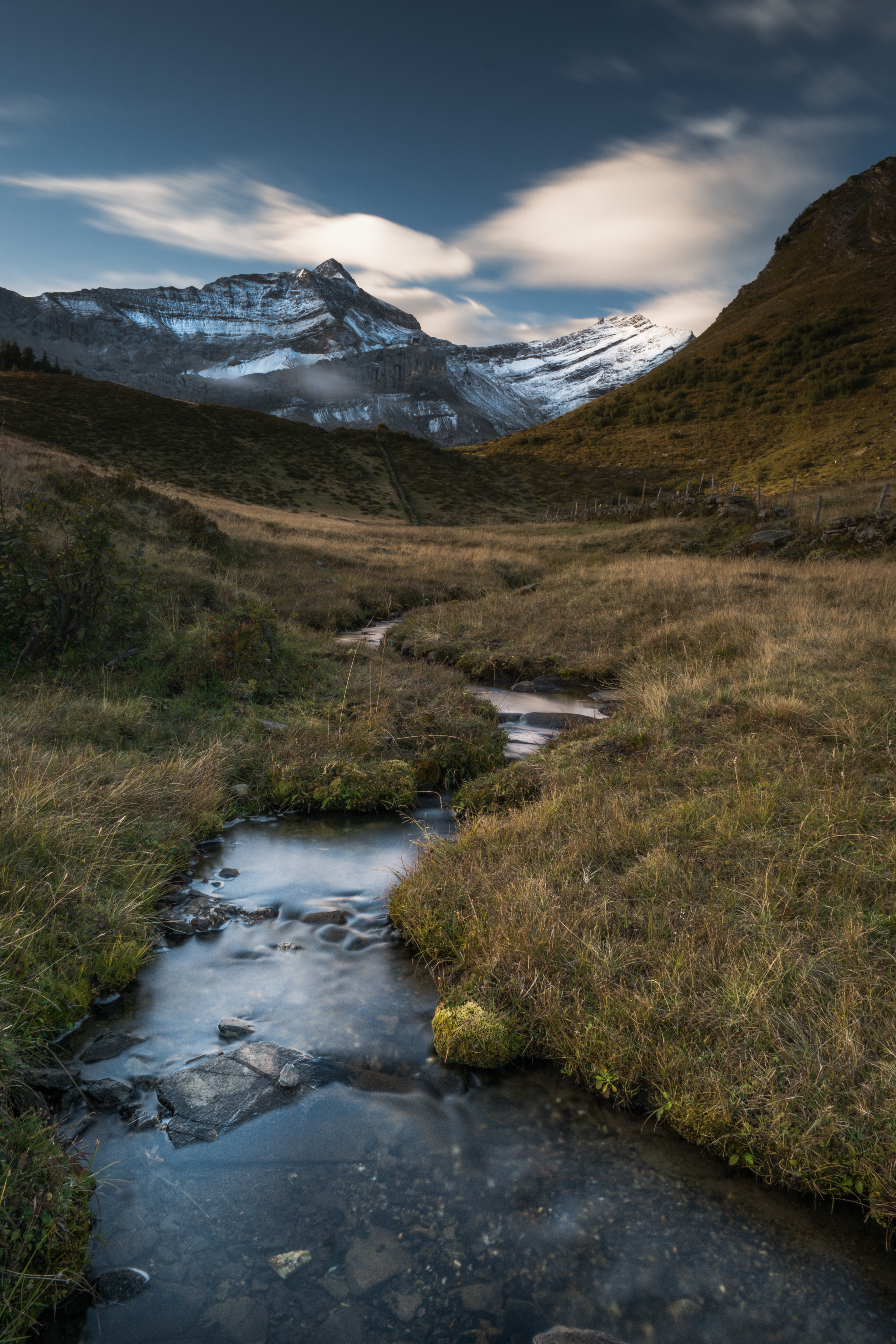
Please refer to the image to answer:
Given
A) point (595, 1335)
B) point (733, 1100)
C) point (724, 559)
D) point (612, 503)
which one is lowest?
point (595, 1335)

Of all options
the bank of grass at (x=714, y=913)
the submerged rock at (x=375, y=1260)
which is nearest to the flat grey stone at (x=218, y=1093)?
the submerged rock at (x=375, y=1260)

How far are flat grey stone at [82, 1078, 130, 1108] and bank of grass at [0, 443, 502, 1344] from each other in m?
0.33

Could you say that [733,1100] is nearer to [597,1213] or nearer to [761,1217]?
[761,1217]

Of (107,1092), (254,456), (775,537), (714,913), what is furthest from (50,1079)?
(254,456)

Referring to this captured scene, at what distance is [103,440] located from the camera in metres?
55.8

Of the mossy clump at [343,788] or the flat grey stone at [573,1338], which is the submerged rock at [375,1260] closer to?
the flat grey stone at [573,1338]

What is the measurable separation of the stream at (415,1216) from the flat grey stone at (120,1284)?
1 cm

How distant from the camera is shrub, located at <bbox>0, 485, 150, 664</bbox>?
8.95 m

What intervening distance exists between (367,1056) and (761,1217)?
86.6 inches

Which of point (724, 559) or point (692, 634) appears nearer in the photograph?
point (692, 634)

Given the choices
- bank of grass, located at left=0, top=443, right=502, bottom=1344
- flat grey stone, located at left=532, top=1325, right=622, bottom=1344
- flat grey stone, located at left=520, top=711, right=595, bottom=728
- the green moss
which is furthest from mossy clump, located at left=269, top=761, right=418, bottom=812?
flat grey stone, located at left=532, top=1325, right=622, bottom=1344

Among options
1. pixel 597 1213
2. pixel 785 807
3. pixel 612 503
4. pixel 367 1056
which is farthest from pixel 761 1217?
pixel 612 503

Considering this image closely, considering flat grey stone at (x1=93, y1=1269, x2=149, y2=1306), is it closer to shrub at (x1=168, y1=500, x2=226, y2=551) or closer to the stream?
the stream

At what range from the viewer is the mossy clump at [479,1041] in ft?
13.4
